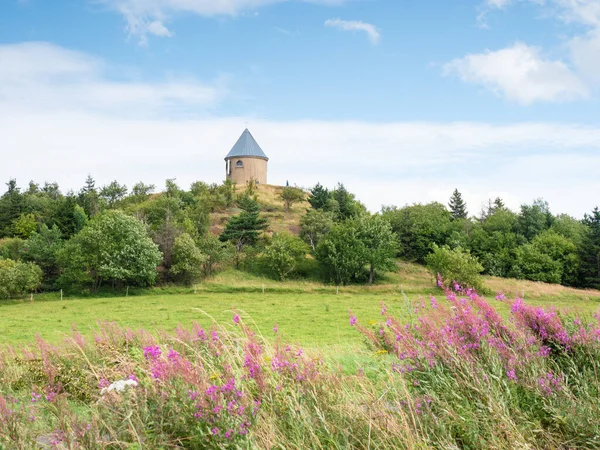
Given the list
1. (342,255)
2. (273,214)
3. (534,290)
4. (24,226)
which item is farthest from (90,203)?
(534,290)

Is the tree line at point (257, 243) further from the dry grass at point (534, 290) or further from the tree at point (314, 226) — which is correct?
the dry grass at point (534, 290)

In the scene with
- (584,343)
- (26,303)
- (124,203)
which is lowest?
(26,303)

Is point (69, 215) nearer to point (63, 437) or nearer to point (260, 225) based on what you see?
point (260, 225)

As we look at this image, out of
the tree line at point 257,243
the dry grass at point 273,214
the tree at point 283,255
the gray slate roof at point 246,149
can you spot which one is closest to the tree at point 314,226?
the tree line at point 257,243

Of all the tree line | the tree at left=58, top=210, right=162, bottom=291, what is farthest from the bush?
the tree at left=58, top=210, right=162, bottom=291

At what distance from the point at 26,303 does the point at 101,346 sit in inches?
1370

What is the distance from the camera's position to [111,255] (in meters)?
44.7

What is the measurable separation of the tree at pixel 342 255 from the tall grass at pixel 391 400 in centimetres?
4067

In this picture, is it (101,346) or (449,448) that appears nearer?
(449,448)

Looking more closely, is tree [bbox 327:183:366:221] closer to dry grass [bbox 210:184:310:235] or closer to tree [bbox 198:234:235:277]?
dry grass [bbox 210:184:310:235]

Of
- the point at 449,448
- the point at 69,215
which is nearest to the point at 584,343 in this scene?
the point at 449,448

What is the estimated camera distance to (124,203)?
6956 centimetres

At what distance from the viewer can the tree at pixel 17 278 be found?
134 ft

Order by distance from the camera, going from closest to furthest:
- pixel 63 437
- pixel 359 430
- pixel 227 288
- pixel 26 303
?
1. pixel 359 430
2. pixel 63 437
3. pixel 26 303
4. pixel 227 288
